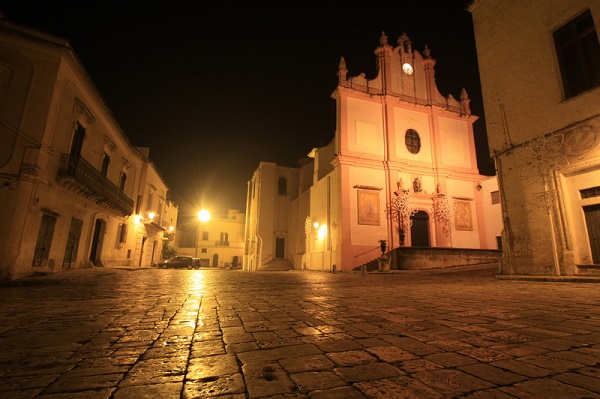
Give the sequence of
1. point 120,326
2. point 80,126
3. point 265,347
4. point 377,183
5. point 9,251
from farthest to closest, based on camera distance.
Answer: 1. point 377,183
2. point 80,126
3. point 9,251
4. point 120,326
5. point 265,347

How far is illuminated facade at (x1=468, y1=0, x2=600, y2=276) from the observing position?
800cm

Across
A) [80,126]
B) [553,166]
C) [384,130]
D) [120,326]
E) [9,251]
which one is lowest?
[120,326]

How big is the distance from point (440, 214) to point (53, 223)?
21230mm

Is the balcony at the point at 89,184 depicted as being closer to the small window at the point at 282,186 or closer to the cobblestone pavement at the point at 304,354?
the cobblestone pavement at the point at 304,354

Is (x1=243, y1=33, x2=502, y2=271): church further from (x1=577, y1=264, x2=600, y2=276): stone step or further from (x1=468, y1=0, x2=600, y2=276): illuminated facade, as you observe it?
(x1=577, y1=264, x2=600, y2=276): stone step

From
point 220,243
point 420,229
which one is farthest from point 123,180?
point 220,243

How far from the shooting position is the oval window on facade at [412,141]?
22.8m

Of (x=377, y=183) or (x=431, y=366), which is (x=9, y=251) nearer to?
(x=431, y=366)

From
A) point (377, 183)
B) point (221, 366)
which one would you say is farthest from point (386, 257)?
point (221, 366)

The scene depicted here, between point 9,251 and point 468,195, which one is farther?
point 468,195

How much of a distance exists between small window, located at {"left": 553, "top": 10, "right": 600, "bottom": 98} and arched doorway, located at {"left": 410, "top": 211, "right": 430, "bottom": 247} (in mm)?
13521

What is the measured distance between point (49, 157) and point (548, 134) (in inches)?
599

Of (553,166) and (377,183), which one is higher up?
(377,183)

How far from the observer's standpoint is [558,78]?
8602mm
